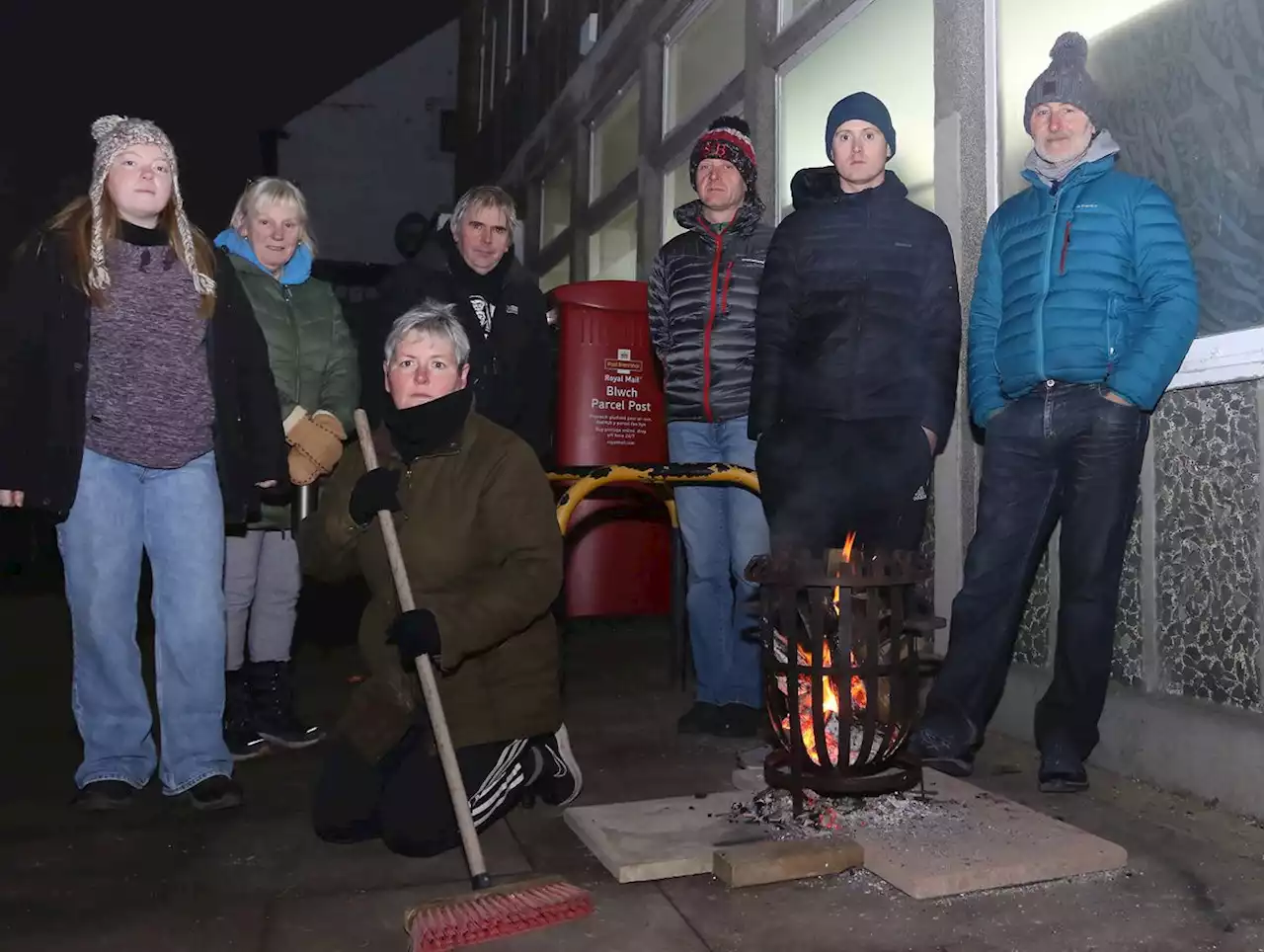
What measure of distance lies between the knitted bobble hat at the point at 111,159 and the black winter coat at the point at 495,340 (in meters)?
1.08

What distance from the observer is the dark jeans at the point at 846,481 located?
3.63 m

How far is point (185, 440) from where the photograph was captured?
3.44m

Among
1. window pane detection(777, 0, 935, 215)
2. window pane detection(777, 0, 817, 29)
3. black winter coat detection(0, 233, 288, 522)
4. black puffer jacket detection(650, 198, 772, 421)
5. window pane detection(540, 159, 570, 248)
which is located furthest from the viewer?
window pane detection(540, 159, 570, 248)

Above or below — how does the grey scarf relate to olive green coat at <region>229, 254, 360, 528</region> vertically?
above

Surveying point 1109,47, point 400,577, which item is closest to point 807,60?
point 1109,47

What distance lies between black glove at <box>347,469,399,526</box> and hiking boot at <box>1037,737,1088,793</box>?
7.24ft

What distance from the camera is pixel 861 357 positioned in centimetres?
369

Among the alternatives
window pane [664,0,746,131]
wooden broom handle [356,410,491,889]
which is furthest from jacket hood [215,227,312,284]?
window pane [664,0,746,131]

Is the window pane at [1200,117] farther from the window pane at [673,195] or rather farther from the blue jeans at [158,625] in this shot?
the window pane at [673,195]

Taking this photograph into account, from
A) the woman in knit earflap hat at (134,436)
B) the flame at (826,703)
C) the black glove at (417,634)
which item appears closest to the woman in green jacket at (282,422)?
the woman in knit earflap hat at (134,436)

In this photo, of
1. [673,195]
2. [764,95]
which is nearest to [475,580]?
[764,95]

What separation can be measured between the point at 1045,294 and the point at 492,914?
101 inches

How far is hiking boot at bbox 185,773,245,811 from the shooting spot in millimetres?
3414

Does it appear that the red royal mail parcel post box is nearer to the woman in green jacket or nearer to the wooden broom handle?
the woman in green jacket
